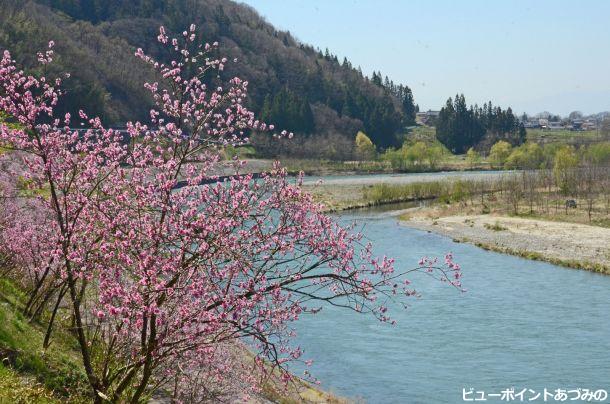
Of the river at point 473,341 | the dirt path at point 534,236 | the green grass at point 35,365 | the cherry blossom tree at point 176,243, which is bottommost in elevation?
the river at point 473,341

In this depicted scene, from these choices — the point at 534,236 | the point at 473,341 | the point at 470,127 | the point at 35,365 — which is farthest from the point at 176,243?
the point at 470,127

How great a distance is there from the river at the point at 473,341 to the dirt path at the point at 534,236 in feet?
15.9

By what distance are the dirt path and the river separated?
486cm

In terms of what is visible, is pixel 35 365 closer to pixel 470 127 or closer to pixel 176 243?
pixel 176 243

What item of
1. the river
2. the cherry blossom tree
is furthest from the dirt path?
the cherry blossom tree

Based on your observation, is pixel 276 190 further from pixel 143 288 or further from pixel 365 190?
pixel 365 190

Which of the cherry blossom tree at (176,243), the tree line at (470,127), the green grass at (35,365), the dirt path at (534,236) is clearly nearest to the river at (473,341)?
the dirt path at (534,236)

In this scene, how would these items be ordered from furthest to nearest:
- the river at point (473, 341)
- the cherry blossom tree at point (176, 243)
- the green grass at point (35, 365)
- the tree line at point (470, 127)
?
the tree line at point (470, 127) < the river at point (473, 341) < the green grass at point (35, 365) < the cherry blossom tree at point (176, 243)

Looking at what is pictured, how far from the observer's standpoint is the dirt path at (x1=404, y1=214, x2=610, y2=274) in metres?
48.4

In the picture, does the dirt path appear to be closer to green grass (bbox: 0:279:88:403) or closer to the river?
the river

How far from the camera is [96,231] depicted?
34.7ft

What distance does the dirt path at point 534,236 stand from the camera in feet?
159

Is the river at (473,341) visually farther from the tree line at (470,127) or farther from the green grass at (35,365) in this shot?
the tree line at (470,127)

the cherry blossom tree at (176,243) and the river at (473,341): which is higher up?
the cherry blossom tree at (176,243)
